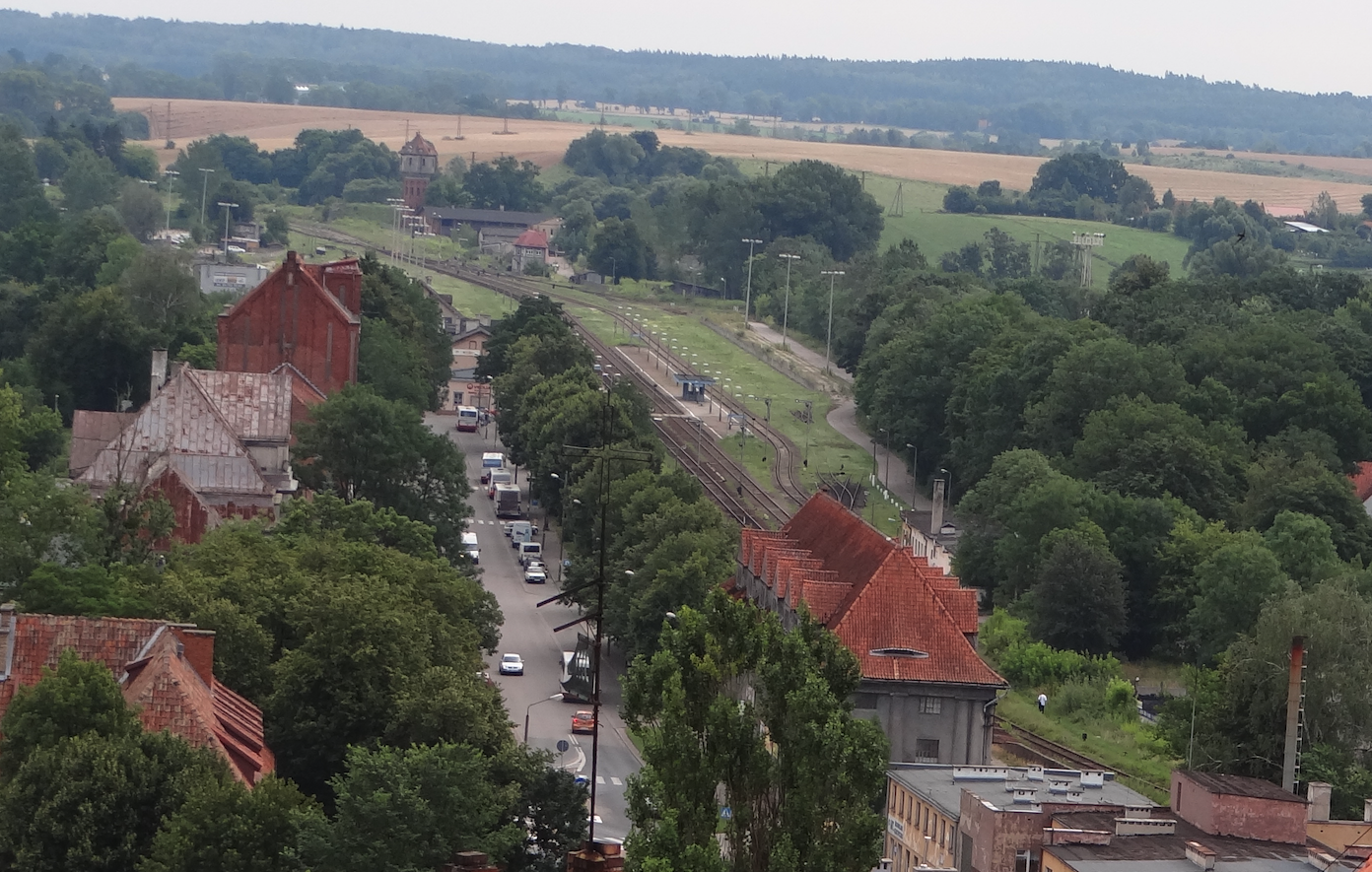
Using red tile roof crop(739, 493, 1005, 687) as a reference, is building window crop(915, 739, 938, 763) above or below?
below

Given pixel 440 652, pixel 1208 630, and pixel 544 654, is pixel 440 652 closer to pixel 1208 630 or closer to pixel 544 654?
pixel 544 654

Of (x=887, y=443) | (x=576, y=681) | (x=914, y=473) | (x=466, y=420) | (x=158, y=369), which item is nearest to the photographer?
(x=576, y=681)

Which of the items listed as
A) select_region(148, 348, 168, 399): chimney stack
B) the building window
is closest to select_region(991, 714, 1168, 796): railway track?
Result: the building window

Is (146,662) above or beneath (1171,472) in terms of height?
above

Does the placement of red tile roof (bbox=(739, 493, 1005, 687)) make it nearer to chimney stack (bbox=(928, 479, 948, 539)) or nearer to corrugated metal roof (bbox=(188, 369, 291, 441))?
corrugated metal roof (bbox=(188, 369, 291, 441))

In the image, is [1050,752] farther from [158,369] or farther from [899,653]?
[158,369]

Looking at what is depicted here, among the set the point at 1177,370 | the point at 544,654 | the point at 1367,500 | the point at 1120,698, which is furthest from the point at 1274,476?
the point at 544,654

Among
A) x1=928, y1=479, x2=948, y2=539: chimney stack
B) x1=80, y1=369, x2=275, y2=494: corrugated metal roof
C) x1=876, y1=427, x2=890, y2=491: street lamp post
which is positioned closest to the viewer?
x1=80, y1=369, x2=275, y2=494: corrugated metal roof

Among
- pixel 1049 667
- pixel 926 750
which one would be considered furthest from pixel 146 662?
pixel 1049 667
